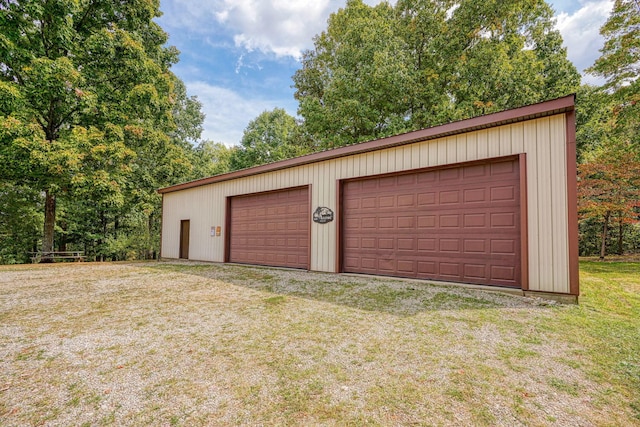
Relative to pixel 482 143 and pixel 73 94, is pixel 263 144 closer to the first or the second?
pixel 73 94

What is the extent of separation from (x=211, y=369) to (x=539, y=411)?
7.98 feet

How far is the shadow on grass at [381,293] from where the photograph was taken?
450cm

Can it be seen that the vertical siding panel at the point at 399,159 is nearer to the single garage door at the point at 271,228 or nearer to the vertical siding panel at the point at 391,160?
the vertical siding panel at the point at 391,160

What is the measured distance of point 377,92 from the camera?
614 inches

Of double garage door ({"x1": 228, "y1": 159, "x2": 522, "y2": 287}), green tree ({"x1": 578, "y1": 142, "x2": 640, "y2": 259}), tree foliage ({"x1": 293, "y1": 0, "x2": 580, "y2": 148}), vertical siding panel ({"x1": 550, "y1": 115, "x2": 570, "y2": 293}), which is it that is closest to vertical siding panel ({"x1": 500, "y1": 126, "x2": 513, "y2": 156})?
double garage door ({"x1": 228, "y1": 159, "x2": 522, "y2": 287})

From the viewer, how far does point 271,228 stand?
31.5 ft

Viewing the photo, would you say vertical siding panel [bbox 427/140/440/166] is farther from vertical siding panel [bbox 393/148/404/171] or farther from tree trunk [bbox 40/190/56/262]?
tree trunk [bbox 40/190/56/262]

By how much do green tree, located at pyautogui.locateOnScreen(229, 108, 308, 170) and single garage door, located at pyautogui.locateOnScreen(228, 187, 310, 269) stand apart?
13.8 meters

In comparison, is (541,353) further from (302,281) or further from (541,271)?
(302,281)

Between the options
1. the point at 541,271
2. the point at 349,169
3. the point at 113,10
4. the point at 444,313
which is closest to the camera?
the point at 444,313

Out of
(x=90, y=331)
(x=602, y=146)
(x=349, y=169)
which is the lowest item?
(x=90, y=331)

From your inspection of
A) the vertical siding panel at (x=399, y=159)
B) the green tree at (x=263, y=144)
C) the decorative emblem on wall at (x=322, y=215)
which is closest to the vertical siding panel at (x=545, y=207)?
the vertical siding panel at (x=399, y=159)

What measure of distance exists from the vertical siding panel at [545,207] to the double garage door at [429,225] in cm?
40

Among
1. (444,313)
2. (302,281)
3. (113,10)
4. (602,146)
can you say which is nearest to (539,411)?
(444,313)
